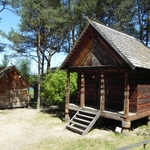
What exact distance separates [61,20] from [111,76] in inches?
343

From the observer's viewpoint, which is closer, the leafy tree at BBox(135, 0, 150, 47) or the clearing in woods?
the clearing in woods

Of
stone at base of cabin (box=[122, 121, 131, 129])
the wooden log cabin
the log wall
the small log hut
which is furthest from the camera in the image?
the small log hut

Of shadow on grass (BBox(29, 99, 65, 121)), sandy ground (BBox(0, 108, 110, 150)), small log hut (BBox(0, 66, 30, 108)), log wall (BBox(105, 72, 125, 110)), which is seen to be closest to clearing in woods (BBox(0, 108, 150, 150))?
sandy ground (BBox(0, 108, 110, 150))

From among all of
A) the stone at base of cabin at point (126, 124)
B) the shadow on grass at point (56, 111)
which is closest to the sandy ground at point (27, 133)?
the stone at base of cabin at point (126, 124)

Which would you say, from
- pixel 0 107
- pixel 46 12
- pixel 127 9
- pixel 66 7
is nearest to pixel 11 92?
pixel 0 107

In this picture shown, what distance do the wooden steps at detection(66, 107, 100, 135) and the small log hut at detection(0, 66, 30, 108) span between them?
10168mm

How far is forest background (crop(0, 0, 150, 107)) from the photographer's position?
17.8 m

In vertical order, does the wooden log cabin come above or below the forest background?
below

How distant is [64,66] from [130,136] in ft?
21.3

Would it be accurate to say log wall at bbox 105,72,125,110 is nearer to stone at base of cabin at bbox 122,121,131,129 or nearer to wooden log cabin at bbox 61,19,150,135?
wooden log cabin at bbox 61,19,150,135

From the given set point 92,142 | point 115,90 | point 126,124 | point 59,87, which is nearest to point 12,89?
point 59,87

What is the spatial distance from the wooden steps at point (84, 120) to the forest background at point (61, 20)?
28.5ft

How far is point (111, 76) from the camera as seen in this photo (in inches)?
480

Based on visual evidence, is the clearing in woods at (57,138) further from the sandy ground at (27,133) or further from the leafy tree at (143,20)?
the leafy tree at (143,20)
